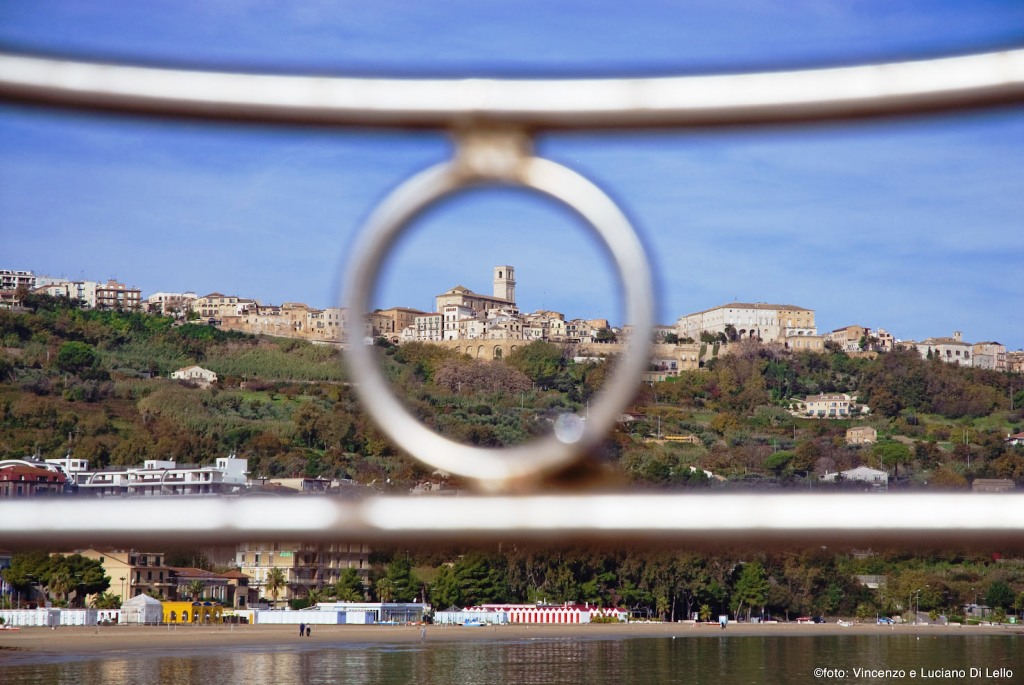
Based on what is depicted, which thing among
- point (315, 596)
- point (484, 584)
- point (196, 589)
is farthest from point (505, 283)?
point (484, 584)

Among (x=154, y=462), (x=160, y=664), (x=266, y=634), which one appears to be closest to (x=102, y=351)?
(x=154, y=462)

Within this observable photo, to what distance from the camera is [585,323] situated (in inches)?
55.1

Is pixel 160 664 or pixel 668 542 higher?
pixel 668 542

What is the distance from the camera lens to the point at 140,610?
45.9m

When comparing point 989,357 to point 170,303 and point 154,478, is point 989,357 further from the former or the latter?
point 170,303

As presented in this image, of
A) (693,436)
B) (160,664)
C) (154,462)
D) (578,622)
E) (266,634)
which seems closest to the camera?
(154,462)

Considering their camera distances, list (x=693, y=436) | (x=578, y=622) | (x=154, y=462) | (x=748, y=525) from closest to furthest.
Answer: (x=748, y=525)
(x=154, y=462)
(x=693, y=436)
(x=578, y=622)

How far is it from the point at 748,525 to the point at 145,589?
50.5 metres

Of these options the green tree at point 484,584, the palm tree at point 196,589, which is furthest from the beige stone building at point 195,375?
the green tree at point 484,584

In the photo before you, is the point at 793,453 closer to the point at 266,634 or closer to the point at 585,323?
the point at 585,323

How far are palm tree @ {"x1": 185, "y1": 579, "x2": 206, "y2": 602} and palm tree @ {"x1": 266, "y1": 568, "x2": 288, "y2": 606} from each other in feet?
8.66

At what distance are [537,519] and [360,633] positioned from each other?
4628 cm

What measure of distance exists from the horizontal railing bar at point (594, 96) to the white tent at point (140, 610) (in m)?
47.8

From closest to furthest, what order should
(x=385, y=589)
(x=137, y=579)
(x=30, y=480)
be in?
(x=30, y=480) < (x=137, y=579) < (x=385, y=589)
